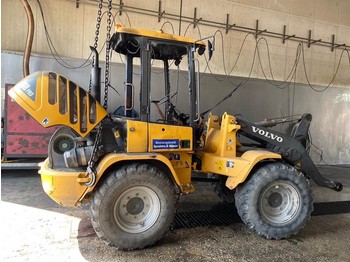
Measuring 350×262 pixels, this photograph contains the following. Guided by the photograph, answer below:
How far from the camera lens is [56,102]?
287 centimetres

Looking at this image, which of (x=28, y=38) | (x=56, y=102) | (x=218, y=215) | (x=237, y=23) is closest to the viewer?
(x=56, y=102)

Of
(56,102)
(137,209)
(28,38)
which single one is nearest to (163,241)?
(137,209)

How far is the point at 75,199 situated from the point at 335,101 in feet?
32.9

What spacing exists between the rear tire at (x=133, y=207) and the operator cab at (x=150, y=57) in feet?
2.30

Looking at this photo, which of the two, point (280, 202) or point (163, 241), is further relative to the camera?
point (280, 202)

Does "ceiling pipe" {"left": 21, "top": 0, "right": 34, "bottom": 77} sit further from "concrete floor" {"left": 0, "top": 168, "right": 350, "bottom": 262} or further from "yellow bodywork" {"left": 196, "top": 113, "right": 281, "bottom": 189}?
"yellow bodywork" {"left": 196, "top": 113, "right": 281, "bottom": 189}

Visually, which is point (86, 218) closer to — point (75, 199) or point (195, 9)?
point (75, 199)

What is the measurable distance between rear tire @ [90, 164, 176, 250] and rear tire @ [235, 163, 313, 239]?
3.24ft

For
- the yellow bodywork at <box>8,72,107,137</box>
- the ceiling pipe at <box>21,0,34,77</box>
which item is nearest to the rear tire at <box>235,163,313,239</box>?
the yellow bodywork at <box>8,72,107,137</box>

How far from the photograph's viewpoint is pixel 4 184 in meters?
5.80

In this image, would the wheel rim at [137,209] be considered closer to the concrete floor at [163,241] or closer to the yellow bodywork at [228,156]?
the concrete floor at [163,241]

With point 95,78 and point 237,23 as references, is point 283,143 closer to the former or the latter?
point 95,78

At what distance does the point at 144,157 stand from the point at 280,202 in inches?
76.1

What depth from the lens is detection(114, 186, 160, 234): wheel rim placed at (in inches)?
125
